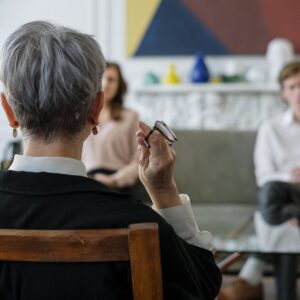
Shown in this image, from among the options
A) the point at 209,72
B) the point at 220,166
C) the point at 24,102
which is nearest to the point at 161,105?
the point at 209,72

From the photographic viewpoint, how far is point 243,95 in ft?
14.5

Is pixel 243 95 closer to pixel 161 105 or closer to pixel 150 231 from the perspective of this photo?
pixel 161 105

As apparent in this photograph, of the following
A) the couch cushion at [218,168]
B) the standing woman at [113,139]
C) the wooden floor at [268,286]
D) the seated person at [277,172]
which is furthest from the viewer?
the couch cushion at [218,168]

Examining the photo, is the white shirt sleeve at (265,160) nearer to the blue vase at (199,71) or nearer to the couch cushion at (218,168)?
the couch cushion at (218,168)

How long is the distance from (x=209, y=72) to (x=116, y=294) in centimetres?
356

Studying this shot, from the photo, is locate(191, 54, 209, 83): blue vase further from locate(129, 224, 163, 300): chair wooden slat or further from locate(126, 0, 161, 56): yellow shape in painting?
locate(129, 224, 163, 300): chair wooden slat

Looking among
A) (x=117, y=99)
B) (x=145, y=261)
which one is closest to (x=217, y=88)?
(x=117, y=99)

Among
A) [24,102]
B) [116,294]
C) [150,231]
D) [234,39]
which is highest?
[234,39]

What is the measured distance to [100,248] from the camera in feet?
3.05

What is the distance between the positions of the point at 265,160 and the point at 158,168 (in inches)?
96.4

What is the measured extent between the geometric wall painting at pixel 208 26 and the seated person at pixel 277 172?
987 mm

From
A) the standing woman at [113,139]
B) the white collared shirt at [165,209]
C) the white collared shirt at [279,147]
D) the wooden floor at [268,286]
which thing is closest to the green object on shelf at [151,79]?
the standing woman at [113,139]

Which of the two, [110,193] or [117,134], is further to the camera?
[117,134]

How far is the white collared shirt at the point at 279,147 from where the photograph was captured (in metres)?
3.52
